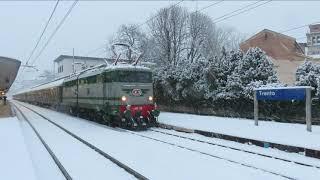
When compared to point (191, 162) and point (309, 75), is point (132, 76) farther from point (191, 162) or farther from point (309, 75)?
point (191, 162)

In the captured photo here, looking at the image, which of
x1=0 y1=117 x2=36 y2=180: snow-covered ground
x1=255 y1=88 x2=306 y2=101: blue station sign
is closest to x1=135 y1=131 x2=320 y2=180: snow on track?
x1=255 y1=88 x2=306 y2=101: blue station sign

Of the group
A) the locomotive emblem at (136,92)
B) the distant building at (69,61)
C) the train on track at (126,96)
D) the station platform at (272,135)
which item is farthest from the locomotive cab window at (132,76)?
the distant building at (69,61)

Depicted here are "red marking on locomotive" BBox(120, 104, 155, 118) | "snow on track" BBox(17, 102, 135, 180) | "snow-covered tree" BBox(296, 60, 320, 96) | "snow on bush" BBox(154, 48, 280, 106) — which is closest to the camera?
"snow on track" BBox(17, 102, 135, 180)

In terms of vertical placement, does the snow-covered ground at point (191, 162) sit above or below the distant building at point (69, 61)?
below

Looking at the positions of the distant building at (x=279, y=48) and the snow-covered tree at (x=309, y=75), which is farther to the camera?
the distant building at (x=279, y=48)

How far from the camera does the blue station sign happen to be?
18.2 m

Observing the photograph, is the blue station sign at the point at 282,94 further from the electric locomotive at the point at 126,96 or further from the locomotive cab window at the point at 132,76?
the locomotive cab window at the point at 132,76

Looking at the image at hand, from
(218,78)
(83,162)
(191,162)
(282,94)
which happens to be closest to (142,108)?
(282,94)

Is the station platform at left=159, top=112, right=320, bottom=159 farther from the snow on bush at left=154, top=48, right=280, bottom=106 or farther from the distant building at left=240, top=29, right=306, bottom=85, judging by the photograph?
the distant building at left=240, top=29, right=306, bottom=85

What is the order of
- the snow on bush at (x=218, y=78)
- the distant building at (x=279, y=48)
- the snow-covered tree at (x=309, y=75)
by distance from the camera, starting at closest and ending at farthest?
the snow-covered tree at (x=309, y=75), the snow on bush at (x=218, y=78), the distant building at (x=279, y=48)

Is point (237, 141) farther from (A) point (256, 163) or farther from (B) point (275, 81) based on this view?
(B) point (275, 81)

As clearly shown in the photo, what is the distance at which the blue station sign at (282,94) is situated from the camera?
1822cm

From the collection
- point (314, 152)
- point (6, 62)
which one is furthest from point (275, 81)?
point (6, 62)

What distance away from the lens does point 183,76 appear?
3222 centimetres
